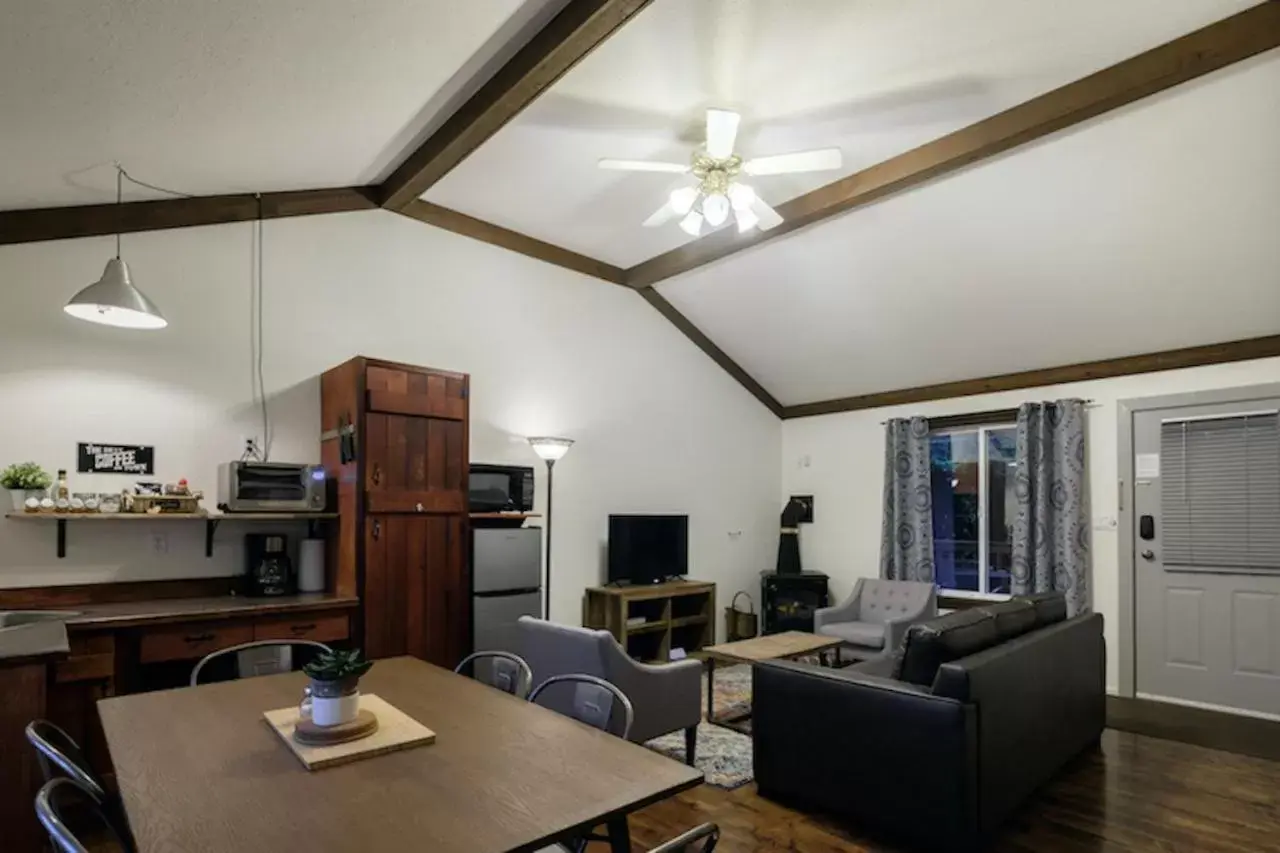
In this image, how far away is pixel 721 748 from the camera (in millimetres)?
4055

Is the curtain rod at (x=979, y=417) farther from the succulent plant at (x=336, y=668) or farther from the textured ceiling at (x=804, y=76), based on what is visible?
the succulent plant at (x=336, y=668)

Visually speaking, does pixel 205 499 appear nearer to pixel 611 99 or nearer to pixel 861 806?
pixel 611 99

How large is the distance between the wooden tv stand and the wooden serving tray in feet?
11.7

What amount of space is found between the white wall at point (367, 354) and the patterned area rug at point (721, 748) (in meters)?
1.51

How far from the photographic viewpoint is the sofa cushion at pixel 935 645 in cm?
303

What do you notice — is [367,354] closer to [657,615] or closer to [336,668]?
[657,615]

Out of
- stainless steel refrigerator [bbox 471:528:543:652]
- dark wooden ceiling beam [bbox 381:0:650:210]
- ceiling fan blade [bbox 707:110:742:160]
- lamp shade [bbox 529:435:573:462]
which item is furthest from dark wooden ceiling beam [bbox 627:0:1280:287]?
stainless steel refrigerator [bbox 471:528:543:652]

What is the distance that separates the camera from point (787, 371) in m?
6.96

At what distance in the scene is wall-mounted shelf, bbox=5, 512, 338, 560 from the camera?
3.46 metres

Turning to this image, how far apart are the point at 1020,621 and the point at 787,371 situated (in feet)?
12.2

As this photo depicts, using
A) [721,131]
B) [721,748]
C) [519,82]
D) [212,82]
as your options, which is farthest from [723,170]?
[721,748]

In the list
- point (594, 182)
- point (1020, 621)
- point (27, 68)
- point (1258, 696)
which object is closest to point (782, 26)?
point (594, 182)

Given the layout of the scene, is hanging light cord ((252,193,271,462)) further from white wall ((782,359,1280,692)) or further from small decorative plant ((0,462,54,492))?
white wall ((782,359,1280,692))

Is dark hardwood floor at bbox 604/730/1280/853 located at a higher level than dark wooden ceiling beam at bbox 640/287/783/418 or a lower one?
lower
